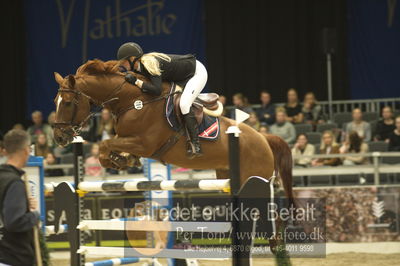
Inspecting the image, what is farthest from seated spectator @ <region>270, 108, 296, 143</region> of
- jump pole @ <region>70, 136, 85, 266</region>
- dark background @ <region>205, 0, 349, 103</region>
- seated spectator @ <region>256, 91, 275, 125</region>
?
jump pole @ <region>70, 136, 85, 266</region>

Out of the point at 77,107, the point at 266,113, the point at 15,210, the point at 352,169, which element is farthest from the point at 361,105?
the point at 15,210

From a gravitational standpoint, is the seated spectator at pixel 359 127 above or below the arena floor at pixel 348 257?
above

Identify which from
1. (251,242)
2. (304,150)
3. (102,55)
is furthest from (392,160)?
(102,55)

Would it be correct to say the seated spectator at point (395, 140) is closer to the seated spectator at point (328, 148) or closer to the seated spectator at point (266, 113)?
the seated spectator at point (328, 148)

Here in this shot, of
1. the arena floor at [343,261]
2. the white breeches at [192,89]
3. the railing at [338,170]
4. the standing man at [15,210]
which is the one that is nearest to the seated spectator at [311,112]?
the railing at [338,170]

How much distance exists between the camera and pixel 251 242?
4.41m

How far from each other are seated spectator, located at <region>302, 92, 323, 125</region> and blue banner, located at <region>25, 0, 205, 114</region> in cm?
347

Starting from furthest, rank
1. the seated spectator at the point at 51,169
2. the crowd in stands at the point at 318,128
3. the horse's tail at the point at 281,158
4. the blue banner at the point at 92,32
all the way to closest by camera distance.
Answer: the blue banner at the point at 92,32
the seated spectator at the point at 51,169
the crowd in stands at the point at 318,128
the horse's tail at the point at 281,158

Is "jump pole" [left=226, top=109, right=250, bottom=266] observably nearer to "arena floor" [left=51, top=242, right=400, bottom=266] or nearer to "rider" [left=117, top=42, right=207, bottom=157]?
"rider" [left=117, top=42, right=207, bottom=157]

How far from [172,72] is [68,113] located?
3.47ft

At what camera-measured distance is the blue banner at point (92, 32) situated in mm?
13945

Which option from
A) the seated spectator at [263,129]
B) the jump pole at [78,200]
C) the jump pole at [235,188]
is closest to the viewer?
the jump pole at [235,188]

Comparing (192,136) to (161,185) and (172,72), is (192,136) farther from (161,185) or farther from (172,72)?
(161,185)

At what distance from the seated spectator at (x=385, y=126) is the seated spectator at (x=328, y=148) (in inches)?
33.8
